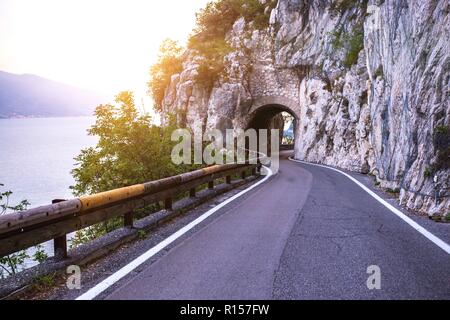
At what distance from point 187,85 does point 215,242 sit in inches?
1241

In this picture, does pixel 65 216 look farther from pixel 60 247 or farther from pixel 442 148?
pixel 442 148

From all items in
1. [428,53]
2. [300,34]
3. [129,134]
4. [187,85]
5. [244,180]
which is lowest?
[244,180]

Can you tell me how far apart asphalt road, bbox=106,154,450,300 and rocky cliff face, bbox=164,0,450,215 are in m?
2.24

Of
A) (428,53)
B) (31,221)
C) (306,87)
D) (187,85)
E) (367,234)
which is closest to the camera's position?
(31,221)

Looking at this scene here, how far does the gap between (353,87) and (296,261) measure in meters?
19.3

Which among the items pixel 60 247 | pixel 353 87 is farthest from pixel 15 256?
pixel 353 87

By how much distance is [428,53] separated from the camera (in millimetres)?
9188

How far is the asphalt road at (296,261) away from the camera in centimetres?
370

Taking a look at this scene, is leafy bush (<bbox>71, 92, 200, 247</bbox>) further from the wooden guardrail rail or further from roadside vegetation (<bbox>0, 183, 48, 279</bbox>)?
the wooden guardrail rail
